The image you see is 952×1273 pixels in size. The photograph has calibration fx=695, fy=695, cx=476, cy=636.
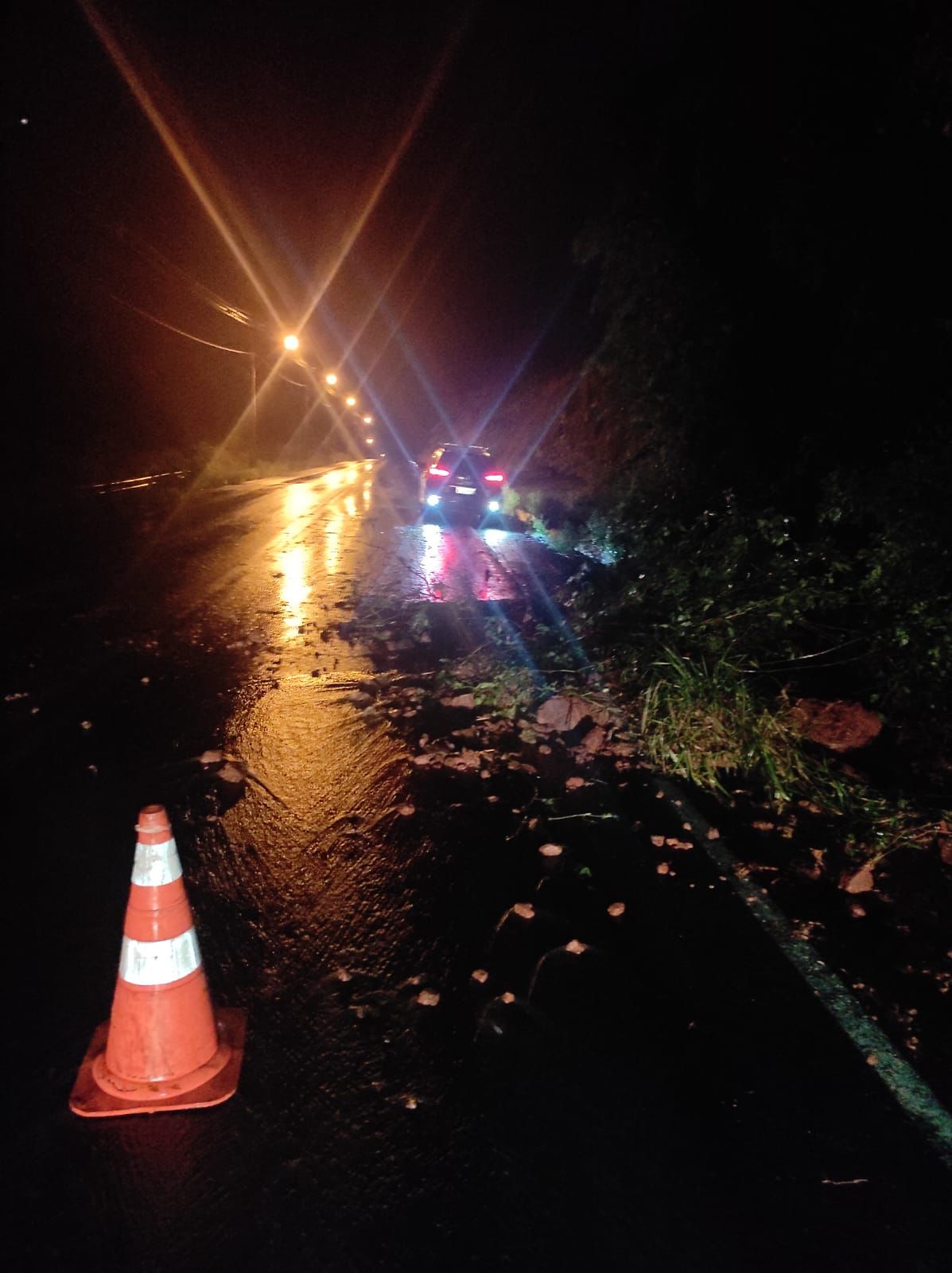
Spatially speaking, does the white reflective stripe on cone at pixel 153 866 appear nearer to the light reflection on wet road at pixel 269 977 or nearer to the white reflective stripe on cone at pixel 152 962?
the white reflective stripe on cone at pixel 152 962

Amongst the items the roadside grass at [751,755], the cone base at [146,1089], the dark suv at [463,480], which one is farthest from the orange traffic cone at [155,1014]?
the dark suv at [463,480]

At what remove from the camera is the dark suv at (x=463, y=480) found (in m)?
15.6

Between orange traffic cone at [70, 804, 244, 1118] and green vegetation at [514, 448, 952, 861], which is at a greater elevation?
green vegetation at [514, 448, 952, 861]

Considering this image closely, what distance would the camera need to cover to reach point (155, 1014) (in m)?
2.29

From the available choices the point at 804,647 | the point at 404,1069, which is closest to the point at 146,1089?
the point at 404,1069

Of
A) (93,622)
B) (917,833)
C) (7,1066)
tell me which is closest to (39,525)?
(93,622)

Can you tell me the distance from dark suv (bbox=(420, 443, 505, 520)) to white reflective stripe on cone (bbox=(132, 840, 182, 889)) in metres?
14.0

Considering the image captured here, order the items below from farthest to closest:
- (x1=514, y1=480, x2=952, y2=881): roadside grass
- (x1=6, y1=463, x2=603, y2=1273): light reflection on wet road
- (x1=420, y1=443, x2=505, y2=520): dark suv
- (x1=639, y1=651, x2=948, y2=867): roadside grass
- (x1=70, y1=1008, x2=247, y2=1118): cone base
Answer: (x1=420, y1=443, x2=505, y2=520): dark suv → (x1=514, y1=480, x2=952, y2=881): roadside grass → (x1=639, y1=651, x2=948, y2=867): roadside grass → (x1=70, y1=1008, x2=247, y2=1118): cone base → (x1=6, y1=463, x2=603, y2=1273): light reflection on wet road

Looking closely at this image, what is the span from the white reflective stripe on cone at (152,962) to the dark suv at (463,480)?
46.2 ft

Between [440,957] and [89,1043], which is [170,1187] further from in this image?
[440,957]

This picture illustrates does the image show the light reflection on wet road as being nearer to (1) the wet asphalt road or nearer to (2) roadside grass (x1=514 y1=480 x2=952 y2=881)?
(1) the wet asphalt road

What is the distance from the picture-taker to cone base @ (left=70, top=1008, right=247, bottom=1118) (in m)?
2.21

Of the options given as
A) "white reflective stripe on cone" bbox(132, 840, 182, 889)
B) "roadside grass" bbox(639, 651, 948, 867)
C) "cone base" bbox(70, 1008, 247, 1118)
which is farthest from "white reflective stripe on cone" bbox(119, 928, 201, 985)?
"roadside grass" bbox(639, 651, 948, 867)

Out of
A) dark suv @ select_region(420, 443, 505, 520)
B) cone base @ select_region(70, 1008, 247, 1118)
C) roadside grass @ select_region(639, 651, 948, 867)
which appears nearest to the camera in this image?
cone base @ select_region(70, 1008, 247, 1118)
